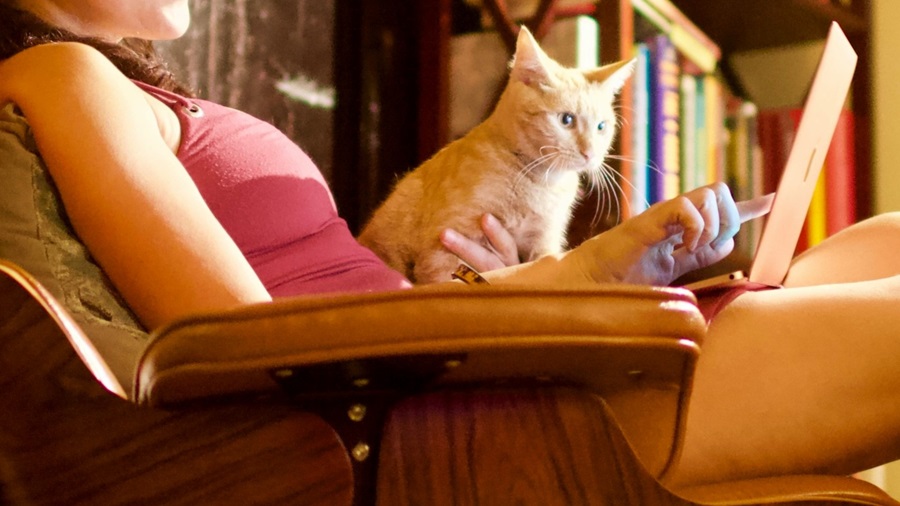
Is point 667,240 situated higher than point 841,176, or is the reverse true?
point 667,240

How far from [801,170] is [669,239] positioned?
142 millimetres

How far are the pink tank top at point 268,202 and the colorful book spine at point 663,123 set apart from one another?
0.94 m

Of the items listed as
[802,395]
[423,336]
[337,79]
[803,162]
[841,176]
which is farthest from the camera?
[337,79]

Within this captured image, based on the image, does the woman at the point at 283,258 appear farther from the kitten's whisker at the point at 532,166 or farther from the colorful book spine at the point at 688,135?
the colorful book spine at the point at 688,135

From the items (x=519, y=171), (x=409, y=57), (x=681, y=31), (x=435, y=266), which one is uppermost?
(x=681, y=31)

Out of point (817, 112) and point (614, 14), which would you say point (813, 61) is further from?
point (817, 112)

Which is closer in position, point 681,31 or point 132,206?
point 132,206

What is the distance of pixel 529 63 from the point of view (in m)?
1.45

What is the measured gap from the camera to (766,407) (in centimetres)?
59

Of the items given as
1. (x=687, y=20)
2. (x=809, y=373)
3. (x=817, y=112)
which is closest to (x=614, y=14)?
(x=687, y=20)

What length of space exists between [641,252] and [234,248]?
401 mm

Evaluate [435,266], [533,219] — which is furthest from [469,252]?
[533,219]

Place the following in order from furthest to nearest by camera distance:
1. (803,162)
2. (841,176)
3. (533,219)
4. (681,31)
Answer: (681,31)
(841,176)
(533,219)
(803,162)

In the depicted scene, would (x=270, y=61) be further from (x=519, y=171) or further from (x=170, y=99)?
(x=170, y=99)
